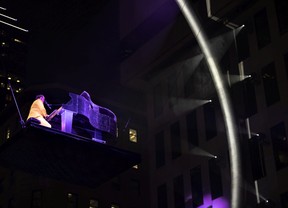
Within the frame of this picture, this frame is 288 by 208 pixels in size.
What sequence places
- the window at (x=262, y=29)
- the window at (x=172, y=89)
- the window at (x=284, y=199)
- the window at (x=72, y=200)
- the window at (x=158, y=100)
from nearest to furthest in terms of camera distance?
the window at (x=284, y=199), the window at (x=262, y=29), the window at (x=172, y=89), the window at (x=158, y=100), the window at (x=72, y=200)

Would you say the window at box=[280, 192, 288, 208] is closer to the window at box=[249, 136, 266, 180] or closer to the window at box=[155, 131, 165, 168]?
the window at box=[249, 136, 266, 180]

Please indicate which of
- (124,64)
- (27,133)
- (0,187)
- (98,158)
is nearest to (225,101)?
(98,158)

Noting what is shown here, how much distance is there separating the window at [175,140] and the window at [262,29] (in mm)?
9106

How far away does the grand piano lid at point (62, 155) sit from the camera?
24.7ft

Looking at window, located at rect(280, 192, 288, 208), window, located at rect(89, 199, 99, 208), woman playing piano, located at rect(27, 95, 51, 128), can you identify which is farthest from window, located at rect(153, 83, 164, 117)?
woman playing piano, located at rect(27, 95, 51, 128)

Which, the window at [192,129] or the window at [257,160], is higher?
the window at [192,129]

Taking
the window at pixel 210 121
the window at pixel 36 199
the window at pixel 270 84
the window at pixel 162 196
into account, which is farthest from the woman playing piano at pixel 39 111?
the window at pixel 36 199

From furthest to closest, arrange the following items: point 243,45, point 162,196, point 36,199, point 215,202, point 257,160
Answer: point 36,199 < point 162,196 < point 243,45 < point 215,202 < point 257,160

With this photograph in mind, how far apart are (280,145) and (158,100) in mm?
14902

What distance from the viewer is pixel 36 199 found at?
180 feet

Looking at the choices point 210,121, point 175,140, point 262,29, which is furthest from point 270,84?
point 175,140

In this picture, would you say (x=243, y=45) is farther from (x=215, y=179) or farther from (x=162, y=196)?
(x=162, y=196)

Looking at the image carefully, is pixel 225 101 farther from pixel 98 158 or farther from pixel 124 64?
pixel 124 64

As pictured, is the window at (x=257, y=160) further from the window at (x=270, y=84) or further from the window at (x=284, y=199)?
the window at (x=270, y=84)
